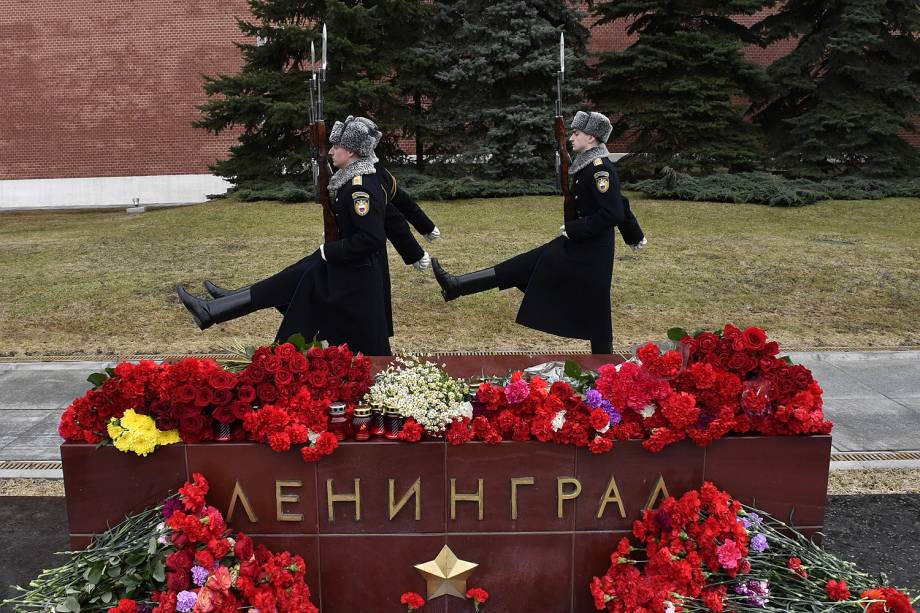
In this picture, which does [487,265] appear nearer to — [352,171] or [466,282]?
[466,282]

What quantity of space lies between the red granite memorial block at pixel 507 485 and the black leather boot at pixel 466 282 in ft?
8.88

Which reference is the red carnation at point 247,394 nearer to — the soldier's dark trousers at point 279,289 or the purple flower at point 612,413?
the purple flower at point 612,413

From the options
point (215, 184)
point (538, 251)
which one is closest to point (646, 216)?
point (538, 251)

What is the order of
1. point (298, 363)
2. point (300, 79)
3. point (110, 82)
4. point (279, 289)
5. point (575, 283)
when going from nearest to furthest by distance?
point (298, 363) < point (279, 289) < point (575, 283) < point (300, 79) < point (110, 82)

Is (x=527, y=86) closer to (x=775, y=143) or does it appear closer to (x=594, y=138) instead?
(x=775, y=143)

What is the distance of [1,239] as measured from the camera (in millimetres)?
13336

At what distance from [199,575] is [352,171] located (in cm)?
245

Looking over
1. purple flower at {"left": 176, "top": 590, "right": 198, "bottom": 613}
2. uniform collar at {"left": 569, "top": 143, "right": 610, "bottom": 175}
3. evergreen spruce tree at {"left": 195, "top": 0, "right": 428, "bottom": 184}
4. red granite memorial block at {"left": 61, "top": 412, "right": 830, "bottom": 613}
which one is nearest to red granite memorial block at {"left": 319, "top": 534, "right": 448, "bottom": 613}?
red granite memorial block at {"left": 61, "top": 412, "right": 830, "bottom": 613}

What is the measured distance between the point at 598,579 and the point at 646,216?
34.6 ft

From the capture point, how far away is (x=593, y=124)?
503 cm

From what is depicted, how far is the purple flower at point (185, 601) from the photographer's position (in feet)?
8.83

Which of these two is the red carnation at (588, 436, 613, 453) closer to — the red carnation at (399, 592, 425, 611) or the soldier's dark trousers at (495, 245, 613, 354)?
the red carnation at (399, 592, 425, 611)

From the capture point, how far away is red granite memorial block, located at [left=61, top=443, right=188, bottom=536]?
9.59ft

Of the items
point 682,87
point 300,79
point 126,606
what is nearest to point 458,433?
point 126,606
